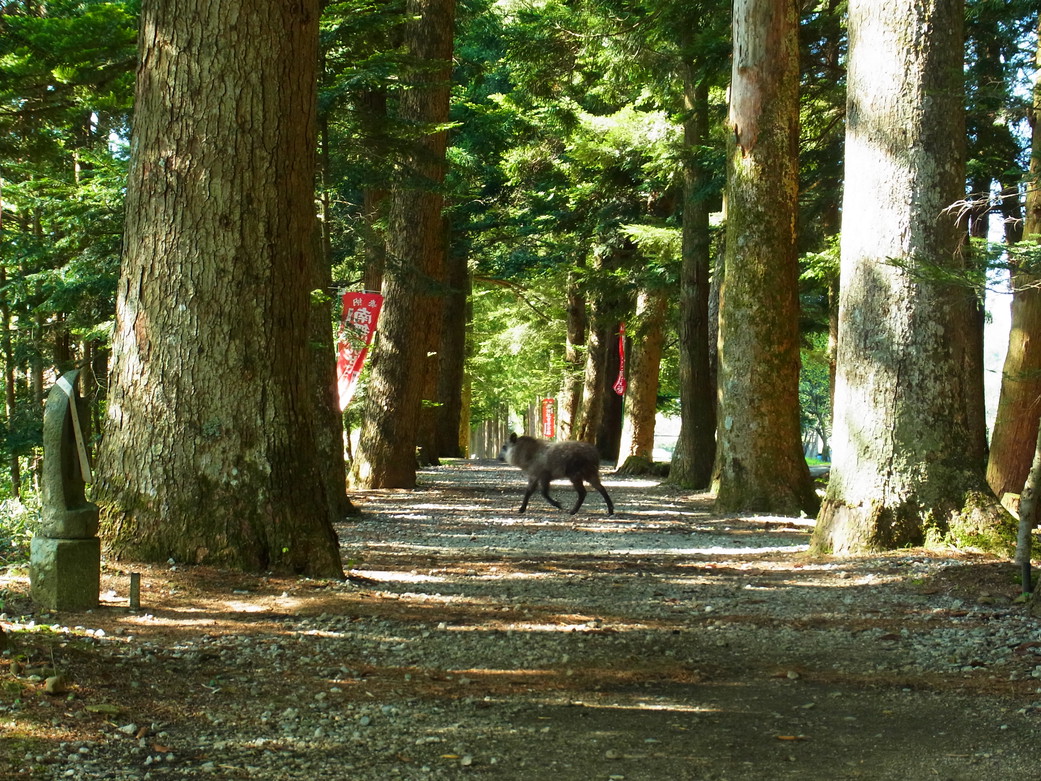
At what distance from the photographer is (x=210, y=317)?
6926 millimetres

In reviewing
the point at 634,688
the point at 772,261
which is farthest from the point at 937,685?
the point at 772,261

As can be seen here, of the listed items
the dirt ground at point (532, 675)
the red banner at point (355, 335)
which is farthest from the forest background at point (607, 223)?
the dirt ground at point (532, 675)

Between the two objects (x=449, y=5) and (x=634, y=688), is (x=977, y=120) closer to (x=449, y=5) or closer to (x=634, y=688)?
(x=449, y=5)

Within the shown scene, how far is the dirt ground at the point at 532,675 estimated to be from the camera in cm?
407

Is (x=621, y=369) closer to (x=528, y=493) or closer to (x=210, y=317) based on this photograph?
(x=528, y=493)

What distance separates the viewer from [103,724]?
13.2 ft

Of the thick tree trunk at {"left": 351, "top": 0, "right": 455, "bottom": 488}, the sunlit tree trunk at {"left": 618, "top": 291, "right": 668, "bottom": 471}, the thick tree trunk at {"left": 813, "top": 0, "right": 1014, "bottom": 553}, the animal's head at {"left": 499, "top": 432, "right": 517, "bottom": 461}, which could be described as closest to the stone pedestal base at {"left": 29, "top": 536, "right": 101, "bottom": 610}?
the thick tree trunk at {"left": 813, "top": 0, "right": 1014, "bottom": 553}

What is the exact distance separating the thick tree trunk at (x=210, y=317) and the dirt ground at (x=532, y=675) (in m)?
0.43

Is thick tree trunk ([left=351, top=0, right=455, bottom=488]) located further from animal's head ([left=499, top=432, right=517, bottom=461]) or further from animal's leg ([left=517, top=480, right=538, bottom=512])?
animal's leg ([left=517, top=480, right=538, bottom=512])

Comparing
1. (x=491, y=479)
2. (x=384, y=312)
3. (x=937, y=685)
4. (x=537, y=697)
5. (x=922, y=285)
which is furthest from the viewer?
(x=491, y=479)

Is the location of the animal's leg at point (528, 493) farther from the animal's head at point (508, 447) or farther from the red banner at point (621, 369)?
the red banner at point (621, 369)

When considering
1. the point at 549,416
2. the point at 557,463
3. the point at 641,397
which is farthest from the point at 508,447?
the point at 549,416

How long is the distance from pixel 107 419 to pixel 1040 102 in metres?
9.03

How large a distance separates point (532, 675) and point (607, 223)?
21487mm
